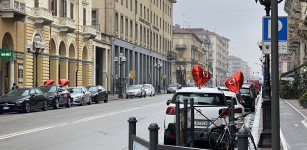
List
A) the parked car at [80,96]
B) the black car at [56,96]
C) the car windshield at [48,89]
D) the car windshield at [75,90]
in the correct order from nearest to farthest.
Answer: the black car at [56,96] < the car windshield at [48,89] < the parked car at [80,96] < the car windshield at [75,90]

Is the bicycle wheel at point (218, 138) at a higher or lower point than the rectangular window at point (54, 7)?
lower

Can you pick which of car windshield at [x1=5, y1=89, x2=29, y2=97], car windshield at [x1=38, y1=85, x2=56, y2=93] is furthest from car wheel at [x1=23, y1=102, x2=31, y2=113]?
car windshield at [x1=38, y1=85, x2=56, y2=93]

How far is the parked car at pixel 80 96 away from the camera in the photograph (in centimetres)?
3566

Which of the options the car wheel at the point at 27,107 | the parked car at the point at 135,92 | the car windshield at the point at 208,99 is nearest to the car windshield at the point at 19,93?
the car wheel at the point at 27,107

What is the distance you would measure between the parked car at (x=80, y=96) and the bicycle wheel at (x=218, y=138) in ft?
83.3

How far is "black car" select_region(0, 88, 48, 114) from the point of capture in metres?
26.6

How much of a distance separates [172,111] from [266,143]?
2611 mm

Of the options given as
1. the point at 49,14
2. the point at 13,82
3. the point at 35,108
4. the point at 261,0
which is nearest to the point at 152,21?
the point at 49,14

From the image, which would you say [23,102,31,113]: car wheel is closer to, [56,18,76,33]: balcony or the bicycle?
the bicycle

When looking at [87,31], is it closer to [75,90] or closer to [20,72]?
[20,72]

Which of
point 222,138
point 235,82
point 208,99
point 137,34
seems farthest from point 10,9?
point 137,34

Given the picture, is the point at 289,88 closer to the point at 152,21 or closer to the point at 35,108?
the point at 35,108

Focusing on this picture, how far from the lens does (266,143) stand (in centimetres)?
1258

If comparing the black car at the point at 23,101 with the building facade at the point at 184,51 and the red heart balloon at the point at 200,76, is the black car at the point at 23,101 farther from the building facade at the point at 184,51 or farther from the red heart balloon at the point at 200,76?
the building facade at the point at 184,51
